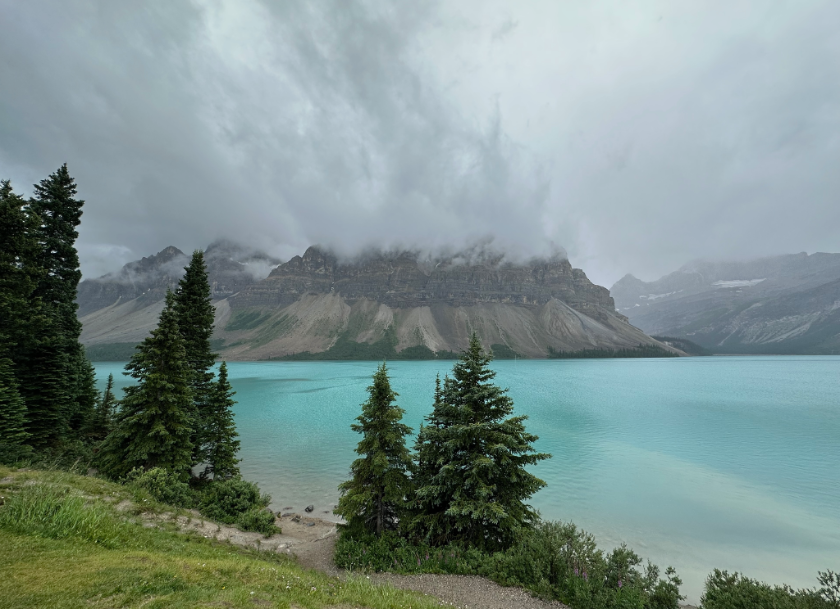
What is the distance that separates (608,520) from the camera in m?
23.8

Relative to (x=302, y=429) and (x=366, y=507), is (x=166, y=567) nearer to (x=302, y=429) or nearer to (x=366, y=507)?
(x=366, y=507)

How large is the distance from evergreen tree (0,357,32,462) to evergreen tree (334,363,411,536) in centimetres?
1865

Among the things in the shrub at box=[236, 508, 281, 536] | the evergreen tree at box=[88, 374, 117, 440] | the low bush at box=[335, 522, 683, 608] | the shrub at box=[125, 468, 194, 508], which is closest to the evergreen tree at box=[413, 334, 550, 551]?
the low bush at box=[335, 522, 683, 608]

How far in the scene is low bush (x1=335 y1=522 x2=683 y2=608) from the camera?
10.7 m

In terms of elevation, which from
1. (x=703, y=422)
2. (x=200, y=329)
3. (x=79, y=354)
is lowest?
(x=703, y=422)

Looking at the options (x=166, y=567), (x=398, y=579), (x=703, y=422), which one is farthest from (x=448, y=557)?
(x=703, y=422)

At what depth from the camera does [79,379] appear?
28594 millimetres

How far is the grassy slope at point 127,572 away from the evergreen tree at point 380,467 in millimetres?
3943

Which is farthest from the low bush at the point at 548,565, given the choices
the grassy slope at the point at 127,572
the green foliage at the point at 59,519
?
the green foliage at the point at 59,519

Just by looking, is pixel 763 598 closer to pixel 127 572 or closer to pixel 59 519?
pixel 127 572

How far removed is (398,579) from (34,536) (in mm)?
11437

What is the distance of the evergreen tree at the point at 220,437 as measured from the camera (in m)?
24.1

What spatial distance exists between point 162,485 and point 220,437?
227 inches

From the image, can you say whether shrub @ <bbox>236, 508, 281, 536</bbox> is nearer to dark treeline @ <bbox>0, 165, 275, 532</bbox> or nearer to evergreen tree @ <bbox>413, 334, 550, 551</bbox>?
dark treeline @ <bbox>0, 165, 275, 532</bbox>
